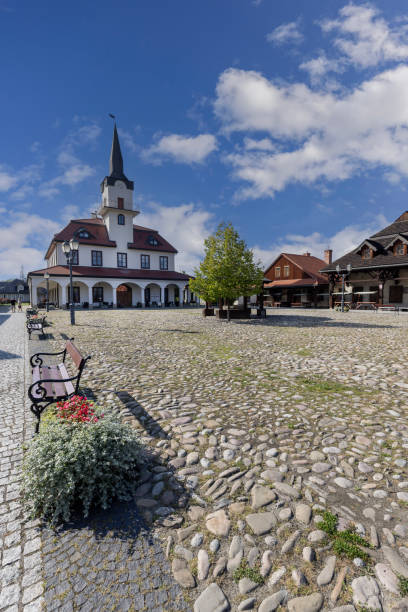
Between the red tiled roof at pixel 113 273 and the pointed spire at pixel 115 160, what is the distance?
1453 cm

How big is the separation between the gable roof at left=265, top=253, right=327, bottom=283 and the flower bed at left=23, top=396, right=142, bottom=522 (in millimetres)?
39609

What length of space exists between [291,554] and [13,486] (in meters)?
2.73

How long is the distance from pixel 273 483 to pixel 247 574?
1.00 m

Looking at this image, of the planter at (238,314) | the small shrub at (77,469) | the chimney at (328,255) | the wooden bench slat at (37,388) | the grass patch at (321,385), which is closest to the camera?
the small shrub at (77,469)

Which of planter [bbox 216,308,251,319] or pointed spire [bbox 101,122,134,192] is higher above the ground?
pointed spire [bbox 101,122,134,192]

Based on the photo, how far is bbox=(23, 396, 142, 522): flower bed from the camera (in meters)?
2.59

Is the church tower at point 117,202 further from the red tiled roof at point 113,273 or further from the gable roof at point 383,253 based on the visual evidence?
the gable roof at point 383,253

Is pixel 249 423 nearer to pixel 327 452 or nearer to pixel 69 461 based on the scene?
pixel 327 452

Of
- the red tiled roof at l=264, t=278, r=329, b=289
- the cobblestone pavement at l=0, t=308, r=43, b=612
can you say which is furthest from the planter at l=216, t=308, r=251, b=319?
the red tiled roof at l=264, t=278, r=329, b=289

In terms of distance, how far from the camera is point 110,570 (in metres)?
2.11

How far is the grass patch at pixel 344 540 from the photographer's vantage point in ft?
7.12

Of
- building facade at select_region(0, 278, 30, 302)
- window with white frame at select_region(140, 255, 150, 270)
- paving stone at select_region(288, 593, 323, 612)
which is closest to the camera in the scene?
paving stone at select_region(288, 593, 323, 612)

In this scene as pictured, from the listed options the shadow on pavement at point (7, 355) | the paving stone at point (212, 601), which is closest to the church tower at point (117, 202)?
the shadow on pavement at point (7, 355)

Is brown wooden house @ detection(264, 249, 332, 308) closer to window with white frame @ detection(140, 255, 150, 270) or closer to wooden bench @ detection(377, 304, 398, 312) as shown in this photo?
wooden bench @ detection(377, 304, 398, 312)
